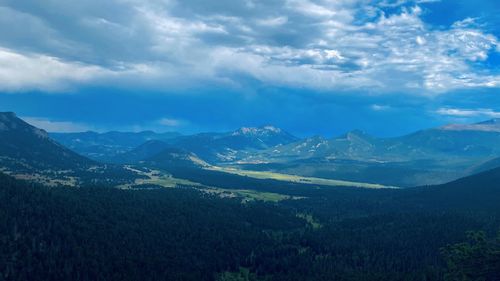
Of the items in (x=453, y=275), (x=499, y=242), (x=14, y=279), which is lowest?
(x=14, y=279)

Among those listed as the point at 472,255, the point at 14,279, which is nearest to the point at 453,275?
the point at 472,255

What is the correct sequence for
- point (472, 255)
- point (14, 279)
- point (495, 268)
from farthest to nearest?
point (14, 279)
point (472, 255)
point (495, 268)

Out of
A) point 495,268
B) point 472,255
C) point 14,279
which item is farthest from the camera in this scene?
point 14,279

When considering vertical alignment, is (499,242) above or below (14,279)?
above

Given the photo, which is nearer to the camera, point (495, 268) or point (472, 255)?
point (495, 268)

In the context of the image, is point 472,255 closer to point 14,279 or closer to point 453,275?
point 453,275

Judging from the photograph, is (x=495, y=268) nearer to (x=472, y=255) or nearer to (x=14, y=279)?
(x=472, y=255)

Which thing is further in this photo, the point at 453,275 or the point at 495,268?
the point at 453,275

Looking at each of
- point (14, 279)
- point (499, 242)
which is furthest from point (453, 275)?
point (14, 279)

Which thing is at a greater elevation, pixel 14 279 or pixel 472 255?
pixel 472 255
